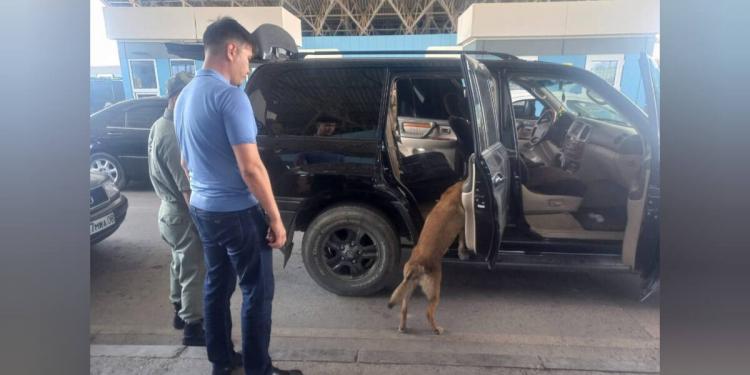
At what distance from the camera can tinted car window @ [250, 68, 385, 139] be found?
9.29 feet

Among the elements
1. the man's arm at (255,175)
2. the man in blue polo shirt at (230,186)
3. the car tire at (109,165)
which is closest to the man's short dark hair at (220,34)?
the man in blue polo shirt at (230,186)

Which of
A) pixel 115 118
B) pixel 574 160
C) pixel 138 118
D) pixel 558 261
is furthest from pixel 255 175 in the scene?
pixel 115 118

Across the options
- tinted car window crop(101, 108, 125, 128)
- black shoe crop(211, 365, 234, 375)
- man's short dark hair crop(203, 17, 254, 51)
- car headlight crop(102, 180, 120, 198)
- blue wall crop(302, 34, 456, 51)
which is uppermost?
blue wall crop(302, 34, 456, 51)

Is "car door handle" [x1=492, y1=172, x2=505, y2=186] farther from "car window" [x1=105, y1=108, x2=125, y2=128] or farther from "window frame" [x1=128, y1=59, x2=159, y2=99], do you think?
"car window" [x1=105, y1=108, x2=125, y2=128]

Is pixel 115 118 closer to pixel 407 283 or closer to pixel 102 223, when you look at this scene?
pixel 102 223

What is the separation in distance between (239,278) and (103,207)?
2.14m

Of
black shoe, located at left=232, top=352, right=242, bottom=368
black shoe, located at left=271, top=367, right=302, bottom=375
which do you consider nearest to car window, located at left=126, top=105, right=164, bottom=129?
black shoe, located at left=232, top=352, right=242, bottom=368

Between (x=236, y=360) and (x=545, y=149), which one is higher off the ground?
(x=545, y=149)

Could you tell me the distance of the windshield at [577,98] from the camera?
2.93 metres

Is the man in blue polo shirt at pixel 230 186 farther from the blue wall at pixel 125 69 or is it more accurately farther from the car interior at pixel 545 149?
the car interior at pixel 545 149

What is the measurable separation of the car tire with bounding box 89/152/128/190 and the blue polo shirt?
360cm

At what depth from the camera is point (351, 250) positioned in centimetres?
298
